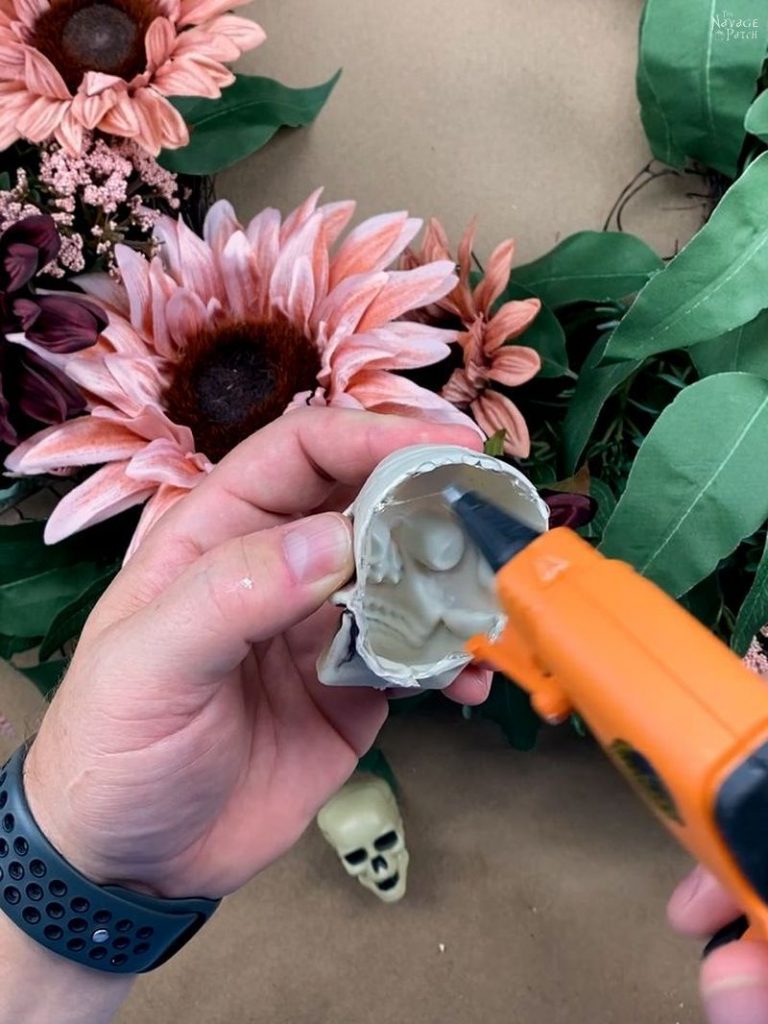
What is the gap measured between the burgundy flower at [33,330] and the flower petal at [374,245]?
0.40ft

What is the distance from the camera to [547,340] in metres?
0.51

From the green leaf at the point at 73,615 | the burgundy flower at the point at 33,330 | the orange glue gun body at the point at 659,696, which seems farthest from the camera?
the green leaf at the point at 73,615

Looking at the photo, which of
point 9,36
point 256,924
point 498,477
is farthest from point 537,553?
point 256,924

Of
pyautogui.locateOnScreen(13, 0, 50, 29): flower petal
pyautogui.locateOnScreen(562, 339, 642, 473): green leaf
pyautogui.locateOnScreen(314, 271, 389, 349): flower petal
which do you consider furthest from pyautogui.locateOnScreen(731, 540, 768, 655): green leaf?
pyautogui.locateOnScreen(13, 0, 50, 29): flower petal

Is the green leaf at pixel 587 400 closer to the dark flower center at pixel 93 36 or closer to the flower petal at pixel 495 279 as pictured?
the flower petal at pixel 495 279

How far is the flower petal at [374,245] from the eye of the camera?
0.45 metres

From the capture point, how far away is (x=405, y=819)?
25.5 inches

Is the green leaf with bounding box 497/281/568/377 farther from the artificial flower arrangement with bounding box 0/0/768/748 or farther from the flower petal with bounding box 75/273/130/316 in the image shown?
the flower petal with bounding box 75/273/130/316

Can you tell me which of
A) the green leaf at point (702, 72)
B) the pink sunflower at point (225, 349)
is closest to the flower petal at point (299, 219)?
the pink sunflower at point (225, 349)

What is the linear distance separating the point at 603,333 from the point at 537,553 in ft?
1.06

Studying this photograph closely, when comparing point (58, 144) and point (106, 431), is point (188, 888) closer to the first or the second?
point (106, 431)

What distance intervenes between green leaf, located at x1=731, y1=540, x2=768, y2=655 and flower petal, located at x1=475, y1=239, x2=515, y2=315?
0.18 meters

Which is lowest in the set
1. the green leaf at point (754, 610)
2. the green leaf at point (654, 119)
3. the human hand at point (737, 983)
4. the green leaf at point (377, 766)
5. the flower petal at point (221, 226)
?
the green leaf at point (377, 766)

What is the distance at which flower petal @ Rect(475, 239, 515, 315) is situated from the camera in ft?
1.49
